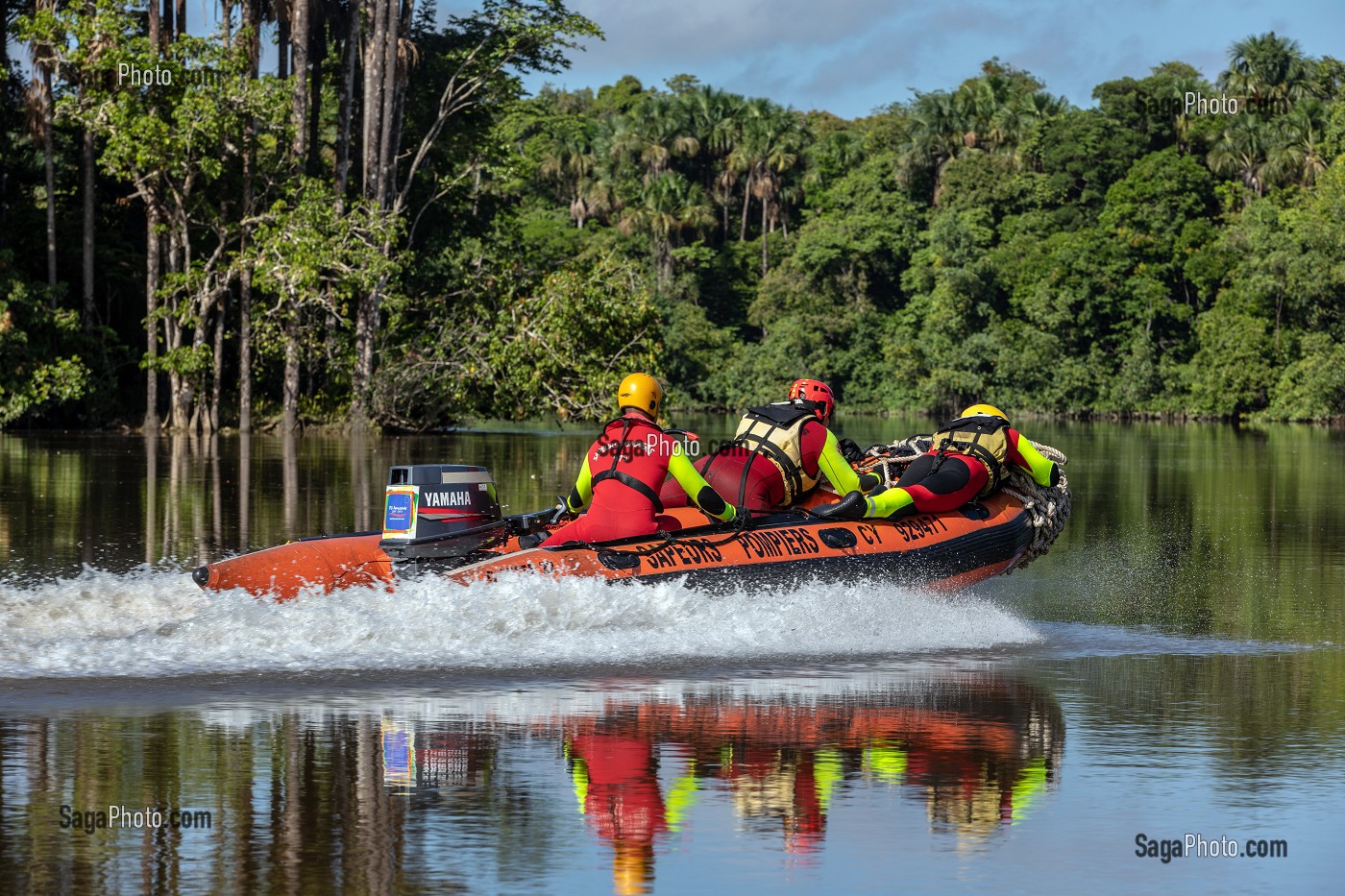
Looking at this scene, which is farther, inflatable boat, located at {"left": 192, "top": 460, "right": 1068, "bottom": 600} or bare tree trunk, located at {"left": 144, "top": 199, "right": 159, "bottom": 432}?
bare tree trunk, located at {"left": 144, "top": 199, "right": 159, "bottom": 432}

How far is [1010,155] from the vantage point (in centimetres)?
8425

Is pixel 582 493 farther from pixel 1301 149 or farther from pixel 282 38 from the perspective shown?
pixel 1301 149

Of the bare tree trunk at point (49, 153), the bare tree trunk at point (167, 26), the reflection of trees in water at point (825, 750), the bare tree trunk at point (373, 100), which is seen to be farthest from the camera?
the bare tree trunk at point (373, 100)

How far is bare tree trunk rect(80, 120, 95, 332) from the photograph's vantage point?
40.8 m

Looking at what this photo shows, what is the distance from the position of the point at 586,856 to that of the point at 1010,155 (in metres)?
80.6

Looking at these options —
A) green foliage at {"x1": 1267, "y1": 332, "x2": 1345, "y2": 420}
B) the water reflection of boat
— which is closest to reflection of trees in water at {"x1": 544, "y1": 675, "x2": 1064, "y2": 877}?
the water reflection of boat

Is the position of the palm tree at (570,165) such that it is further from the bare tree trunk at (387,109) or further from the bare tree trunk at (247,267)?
the bare tree trunk at (247,267)

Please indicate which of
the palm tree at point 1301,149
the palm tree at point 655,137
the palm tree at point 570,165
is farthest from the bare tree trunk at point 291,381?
the palm tree at point 655,137

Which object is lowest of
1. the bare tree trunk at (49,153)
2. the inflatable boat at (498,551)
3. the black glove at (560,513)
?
the inflatable boat at (498,551)

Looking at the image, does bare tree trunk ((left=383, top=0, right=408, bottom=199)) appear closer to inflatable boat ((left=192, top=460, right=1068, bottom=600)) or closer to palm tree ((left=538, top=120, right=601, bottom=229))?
inflatable boat ((left=192, top=460, right=1068, bottom=600))

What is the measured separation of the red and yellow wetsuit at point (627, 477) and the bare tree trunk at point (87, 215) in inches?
1252

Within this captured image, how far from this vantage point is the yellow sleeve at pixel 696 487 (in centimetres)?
1159

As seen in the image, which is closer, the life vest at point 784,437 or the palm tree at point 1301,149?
the life vest at point 784,437

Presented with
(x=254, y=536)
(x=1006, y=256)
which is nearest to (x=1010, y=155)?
(x=1006, y=256)
